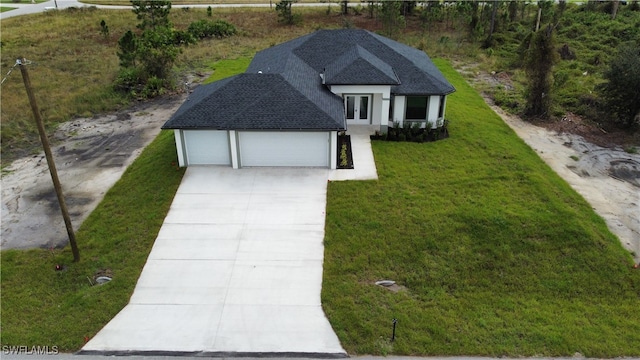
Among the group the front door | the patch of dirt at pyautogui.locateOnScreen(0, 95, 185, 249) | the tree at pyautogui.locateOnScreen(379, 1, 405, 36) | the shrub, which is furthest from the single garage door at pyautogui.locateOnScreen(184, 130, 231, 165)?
the shrub

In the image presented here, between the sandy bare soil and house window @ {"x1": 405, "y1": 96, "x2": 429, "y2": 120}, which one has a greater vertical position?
house window @ {"x1": 405, "y1": 96, "x2": 429, "y2": 120}

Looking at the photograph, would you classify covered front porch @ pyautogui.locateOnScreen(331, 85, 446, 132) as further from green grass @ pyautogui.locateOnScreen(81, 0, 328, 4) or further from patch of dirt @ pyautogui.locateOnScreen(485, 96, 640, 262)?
green grass @ pyautogui.locateOnScreen(81, 0, 328, 4)

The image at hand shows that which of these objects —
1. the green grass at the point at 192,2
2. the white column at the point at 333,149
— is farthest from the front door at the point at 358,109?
the green grass at the point at 192,2

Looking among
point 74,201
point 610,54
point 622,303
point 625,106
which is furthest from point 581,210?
point 610,54

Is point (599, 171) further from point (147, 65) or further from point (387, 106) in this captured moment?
point (147, 65)

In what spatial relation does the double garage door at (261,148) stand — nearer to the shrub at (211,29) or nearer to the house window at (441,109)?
the house window at (441,109)

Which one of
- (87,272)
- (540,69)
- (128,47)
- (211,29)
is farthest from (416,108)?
(211,29)
